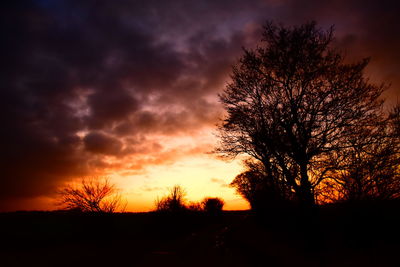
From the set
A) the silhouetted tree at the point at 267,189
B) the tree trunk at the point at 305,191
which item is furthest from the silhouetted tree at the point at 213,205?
the tree trunk at the point at 305,191

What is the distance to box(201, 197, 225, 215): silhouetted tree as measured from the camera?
163ft

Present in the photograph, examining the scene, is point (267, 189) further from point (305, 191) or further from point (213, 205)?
point (213, 205)

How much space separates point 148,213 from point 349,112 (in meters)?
21.8

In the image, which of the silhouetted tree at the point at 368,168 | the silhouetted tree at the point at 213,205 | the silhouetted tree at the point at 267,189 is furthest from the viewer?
the silhouetted tree at the point at 213,205

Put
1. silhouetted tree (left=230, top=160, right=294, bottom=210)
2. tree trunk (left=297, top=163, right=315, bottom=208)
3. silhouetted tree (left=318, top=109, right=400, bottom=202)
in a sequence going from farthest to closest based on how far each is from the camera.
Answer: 1. silhouetted tree (left=230, top=160, right=294, bottom=210)
2. tree trunk (left=297, top=163, right=315, bottom=208)
3. silhouetted tree (left=318, top=109, right=400, bottom=202)

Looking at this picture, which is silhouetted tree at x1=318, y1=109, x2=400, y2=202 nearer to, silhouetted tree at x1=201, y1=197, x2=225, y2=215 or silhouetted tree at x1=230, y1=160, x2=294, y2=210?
→ silhouetted tree at x1=230, y1=160, x2=294, y2=210

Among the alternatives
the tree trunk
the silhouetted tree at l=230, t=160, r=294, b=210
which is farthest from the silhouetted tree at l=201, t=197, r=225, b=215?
the tree trunk

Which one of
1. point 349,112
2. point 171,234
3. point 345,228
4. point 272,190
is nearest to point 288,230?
point 272,190

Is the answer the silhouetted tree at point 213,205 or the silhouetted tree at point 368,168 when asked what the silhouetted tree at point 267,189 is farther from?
the silhouetted tree at point 213,205

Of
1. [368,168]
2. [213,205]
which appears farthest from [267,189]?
[213,205]

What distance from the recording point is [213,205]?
5188 cm

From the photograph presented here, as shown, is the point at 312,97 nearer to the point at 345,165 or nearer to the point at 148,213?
the point at 345,165

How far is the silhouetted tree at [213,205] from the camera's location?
163ft

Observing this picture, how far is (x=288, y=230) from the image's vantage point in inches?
580
